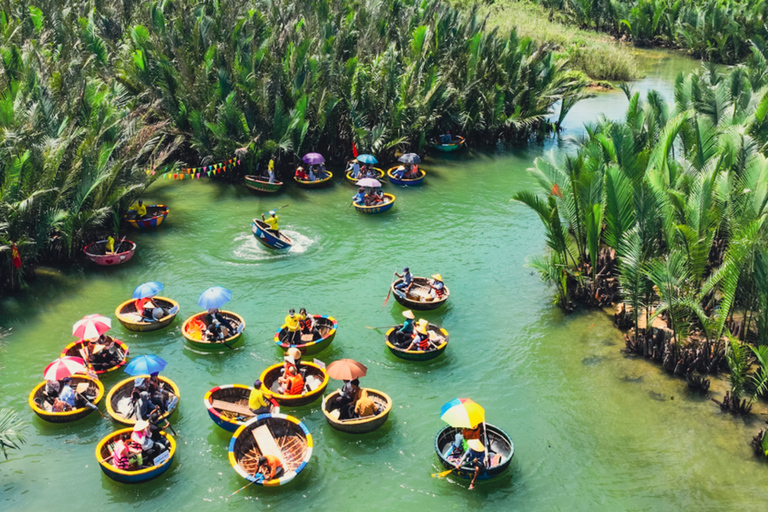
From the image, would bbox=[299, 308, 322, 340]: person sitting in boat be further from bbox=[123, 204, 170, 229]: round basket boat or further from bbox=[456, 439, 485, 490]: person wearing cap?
bbox=[123, 204, 170, 229]: round basket boat

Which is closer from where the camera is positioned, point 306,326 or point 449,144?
point 306,326

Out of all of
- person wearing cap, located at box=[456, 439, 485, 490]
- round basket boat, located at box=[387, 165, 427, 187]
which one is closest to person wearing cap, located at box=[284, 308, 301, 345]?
person wearing cap, located at box=[456, 439, 485, 490]

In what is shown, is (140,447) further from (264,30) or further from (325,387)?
(264,30)

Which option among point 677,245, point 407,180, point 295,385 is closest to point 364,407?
point 295,385

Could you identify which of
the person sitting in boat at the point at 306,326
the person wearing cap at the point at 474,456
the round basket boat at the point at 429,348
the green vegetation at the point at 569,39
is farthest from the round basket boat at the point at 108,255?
the green vegetation at the point at 569,39

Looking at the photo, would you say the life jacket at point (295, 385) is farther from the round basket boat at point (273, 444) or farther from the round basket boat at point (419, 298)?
the round basket boat at point (419, 298)

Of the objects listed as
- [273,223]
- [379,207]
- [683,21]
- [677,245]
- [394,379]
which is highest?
[683,21]

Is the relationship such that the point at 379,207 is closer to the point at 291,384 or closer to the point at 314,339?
the point at 314,339
